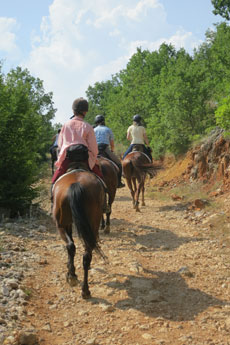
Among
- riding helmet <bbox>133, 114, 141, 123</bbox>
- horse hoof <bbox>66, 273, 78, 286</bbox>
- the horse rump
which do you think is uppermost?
riding helmet <bbox>133, 114, 141, 123</bbox>

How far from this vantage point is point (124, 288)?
5141 millimetres

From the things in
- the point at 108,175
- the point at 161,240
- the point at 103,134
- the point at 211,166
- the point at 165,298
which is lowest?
the point at 165,298

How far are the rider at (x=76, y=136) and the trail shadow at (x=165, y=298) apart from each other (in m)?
2.00

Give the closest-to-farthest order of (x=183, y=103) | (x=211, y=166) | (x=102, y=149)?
1. (x=102, y=149)
2. (x=211, y=166)
3. (x=183, y=103)

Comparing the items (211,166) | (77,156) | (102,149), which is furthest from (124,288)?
(211,166)

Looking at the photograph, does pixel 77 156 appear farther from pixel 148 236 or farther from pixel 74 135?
pixel 148 236

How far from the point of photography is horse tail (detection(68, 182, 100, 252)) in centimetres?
457

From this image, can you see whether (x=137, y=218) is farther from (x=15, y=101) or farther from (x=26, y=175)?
(x=15, y=101)

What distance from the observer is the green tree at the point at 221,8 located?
80.9 ft

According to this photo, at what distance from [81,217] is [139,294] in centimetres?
145

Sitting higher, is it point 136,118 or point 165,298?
point 136,118

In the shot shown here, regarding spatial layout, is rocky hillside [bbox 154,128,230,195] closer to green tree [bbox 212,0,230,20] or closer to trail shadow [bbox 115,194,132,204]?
trail shadow [bbox 115,194,132,204]

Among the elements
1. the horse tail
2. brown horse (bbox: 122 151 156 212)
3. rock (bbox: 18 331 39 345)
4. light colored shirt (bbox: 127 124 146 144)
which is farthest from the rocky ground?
light colored shirt (bbox: 127 124 146 144)

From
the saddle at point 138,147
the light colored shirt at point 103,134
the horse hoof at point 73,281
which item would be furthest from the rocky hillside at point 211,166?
the horse hoof at point 73,281
